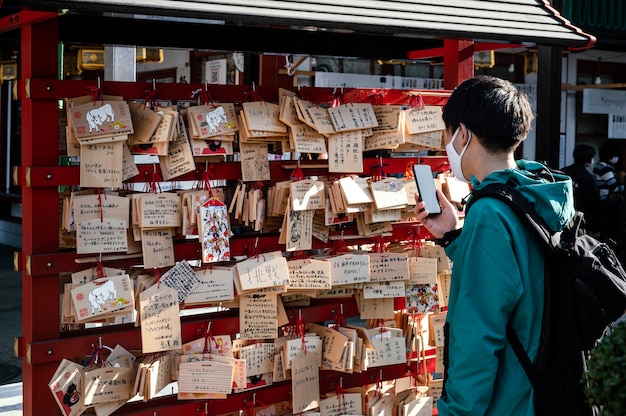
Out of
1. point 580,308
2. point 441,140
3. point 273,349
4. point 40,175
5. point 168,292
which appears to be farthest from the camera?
point 441,140

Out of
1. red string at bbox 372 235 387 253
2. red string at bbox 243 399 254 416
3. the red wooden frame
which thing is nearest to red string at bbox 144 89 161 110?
the red wooden frame

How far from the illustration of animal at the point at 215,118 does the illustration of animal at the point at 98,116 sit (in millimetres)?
433

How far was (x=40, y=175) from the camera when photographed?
3166 mm

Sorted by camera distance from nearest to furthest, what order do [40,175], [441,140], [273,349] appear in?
[40,175], [273,349], [441,140]

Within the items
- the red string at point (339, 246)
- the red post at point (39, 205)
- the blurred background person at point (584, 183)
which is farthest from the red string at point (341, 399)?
the blurred background person at point (584, 183)

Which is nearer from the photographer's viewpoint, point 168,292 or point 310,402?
point 168,292

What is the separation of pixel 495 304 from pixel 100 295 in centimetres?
162

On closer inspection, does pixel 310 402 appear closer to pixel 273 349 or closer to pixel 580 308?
pixel 273 349

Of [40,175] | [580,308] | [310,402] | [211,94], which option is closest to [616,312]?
[580,308]

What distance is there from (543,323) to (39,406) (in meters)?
2.03

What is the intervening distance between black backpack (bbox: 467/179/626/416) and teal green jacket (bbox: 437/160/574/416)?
1.1 inches

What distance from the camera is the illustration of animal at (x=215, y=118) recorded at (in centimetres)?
346

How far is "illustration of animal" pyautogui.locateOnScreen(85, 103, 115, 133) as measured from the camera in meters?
3.20

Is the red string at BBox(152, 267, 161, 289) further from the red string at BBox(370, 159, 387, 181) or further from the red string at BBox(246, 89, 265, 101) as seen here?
the red string at BBox(370, 159, 387, 181)
